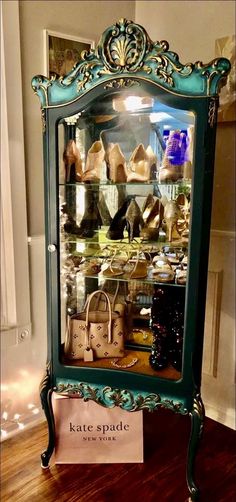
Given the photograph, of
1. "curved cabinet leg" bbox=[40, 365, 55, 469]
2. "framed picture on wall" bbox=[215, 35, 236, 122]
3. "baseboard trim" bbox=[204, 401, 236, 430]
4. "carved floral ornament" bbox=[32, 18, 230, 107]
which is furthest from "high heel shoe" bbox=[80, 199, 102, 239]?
"baseboard trim" bbox=[204, 401, 236, 430]

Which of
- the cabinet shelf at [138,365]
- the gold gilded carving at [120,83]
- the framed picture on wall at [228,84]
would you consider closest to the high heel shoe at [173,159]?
the gold gilded carving at [120,83]

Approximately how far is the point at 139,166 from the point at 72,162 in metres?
0.26

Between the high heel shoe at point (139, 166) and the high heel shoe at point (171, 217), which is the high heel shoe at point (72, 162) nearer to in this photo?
the high heel shoe at point (139, 166)

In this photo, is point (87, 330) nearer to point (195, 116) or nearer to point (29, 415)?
point (29, 415)

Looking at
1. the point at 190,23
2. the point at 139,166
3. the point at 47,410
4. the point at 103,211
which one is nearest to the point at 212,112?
the point at 139,166

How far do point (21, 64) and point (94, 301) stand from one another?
1.06m

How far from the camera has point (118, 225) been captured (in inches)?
64.1

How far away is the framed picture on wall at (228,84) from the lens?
5.72 ft

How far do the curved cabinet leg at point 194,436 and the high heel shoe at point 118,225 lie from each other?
67cm

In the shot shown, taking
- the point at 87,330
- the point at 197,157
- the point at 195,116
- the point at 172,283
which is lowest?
the point at 87,330

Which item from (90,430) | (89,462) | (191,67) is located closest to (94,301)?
(90,430)

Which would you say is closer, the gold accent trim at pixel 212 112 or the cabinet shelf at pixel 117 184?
the gold accent trim at pixel 212 112

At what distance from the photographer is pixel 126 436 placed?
1.75 meters

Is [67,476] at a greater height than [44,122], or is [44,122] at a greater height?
[44,122]
